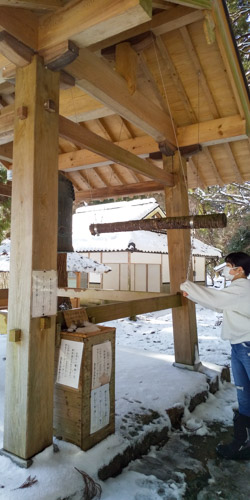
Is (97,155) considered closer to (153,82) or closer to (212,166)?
(153,82)

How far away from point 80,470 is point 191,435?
1530mm

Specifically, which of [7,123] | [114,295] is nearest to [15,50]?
[7,123]

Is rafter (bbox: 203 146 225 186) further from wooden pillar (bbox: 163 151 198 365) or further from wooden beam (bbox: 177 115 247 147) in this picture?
wooden pillar (bbox: 163 151 198 365)

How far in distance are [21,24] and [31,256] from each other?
1.70 m

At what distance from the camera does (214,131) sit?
175 inches

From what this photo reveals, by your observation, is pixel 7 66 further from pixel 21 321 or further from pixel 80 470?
pixel 80 470

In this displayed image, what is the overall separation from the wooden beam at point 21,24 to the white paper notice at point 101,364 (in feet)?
7.91

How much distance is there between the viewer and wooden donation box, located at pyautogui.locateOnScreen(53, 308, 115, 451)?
7.92 feet

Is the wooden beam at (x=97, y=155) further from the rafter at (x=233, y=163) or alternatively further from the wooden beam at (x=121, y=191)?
the rafter at (x=233, y=163)

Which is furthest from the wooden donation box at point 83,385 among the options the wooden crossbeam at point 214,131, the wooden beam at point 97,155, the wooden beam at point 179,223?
the wooden crossbeam at point 214,131

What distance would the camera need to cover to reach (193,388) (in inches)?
151

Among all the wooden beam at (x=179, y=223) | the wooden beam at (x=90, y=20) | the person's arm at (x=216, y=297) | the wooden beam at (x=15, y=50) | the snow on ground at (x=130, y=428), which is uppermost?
the wooden beam at (x=90, y=20)

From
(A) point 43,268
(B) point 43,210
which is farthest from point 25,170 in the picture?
(A) point 43,268

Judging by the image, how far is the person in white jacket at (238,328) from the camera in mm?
2848
